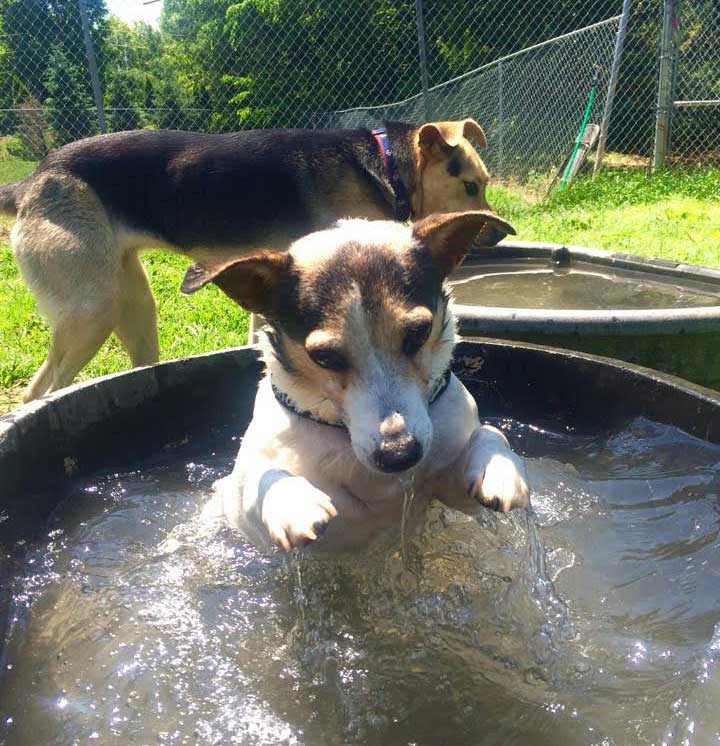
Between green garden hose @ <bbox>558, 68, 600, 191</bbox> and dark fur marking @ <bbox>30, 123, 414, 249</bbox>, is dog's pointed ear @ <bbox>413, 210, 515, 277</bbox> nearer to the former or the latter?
dark fur marking @ <bbox>30, 123, 414, 249</bbox>

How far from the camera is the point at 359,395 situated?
215 centimetres

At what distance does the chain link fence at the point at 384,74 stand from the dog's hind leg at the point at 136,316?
19.0ft

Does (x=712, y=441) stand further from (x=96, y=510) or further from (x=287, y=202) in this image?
(x=287, y=202)

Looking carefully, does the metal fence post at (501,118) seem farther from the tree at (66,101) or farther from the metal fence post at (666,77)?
Result: the tree at (66,101)

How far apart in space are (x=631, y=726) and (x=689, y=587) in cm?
64

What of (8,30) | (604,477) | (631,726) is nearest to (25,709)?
(631,726)

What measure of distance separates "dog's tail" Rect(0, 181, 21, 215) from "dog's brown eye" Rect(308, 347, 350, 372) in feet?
9.82

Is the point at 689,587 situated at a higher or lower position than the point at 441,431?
lower

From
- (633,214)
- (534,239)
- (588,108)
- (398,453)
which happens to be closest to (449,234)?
(398,453)

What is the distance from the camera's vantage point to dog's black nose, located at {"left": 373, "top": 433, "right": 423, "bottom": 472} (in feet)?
6.49

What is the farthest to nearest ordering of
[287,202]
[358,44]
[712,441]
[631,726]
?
[358,44]
[287,202]
[712,441]
[631,726]

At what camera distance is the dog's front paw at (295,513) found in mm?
1934

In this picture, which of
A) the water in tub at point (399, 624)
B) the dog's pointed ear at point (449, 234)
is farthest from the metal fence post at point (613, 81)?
the dog's pointed ear at point (449, 234)

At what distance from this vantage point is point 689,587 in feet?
7.47
